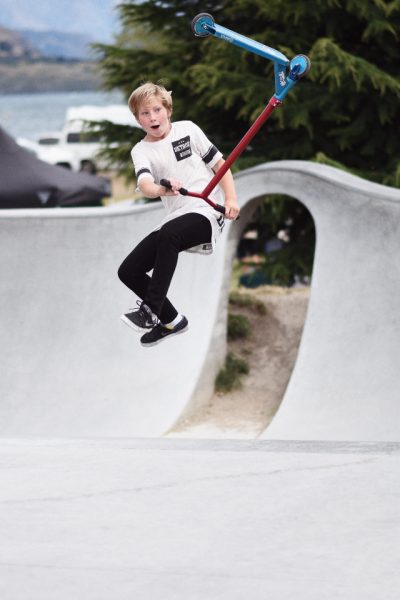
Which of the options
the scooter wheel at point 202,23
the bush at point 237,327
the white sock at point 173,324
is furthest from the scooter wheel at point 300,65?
the bush at point 237,327

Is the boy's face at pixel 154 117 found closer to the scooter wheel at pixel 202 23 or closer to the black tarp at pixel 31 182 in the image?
the scooter wheel at pixel 202 23

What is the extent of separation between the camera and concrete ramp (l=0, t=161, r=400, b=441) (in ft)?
33.6

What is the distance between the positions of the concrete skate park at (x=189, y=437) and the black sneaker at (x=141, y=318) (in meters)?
0.68

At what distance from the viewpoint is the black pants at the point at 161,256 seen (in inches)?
214

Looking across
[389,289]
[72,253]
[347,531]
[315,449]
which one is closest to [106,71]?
[72,253]

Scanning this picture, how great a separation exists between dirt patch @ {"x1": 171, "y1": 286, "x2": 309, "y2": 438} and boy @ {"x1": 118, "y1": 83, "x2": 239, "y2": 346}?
5598 mm

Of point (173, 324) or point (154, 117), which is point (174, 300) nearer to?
point (173, 324)

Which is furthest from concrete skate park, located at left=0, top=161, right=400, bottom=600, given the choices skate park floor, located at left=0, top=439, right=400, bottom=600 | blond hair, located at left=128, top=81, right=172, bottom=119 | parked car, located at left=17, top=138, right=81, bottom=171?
parked car, located at left=17, top=138, right=81, bottom=171

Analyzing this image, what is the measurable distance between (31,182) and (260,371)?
4.72 metres

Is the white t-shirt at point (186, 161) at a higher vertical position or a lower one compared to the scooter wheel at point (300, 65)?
lower

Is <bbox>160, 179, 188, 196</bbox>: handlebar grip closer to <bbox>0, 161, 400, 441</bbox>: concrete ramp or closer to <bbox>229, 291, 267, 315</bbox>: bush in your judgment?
<bbox>0, 161, 400, 441</bbox>: concrete ramp

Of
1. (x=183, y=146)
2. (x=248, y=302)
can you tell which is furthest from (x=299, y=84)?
(x=183, y=146)

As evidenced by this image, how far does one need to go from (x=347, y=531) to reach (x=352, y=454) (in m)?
1.03

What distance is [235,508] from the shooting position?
4.40 m
